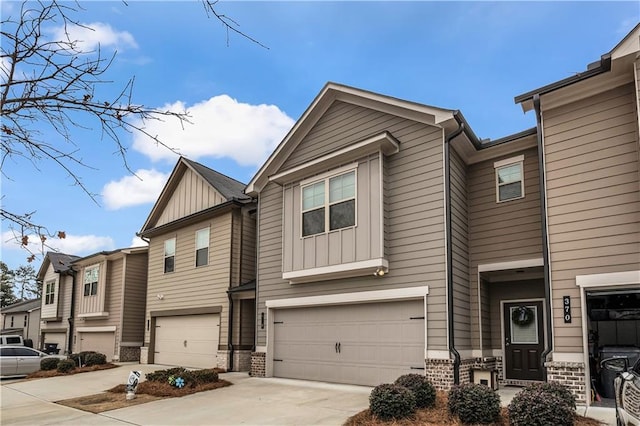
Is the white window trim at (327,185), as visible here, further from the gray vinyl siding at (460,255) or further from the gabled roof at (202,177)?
the gabled roof at (202,177)

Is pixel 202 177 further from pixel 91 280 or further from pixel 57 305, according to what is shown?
pixel 57 305

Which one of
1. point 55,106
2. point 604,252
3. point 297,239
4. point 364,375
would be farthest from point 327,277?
point 55,106

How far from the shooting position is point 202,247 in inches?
727

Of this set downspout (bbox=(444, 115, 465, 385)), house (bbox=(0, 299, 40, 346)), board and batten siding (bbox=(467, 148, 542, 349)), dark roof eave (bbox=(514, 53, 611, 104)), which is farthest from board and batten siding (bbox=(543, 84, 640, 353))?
house (bbox=(0, 299, 40, 346))

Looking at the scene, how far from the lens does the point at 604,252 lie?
29.7ft

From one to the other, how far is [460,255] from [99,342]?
1874 cm

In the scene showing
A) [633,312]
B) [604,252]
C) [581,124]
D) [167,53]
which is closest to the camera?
[167,53]

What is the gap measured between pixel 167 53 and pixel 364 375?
927 centimetres

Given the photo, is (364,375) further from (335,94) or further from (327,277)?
(335,94)

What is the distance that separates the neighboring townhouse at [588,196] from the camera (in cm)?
891

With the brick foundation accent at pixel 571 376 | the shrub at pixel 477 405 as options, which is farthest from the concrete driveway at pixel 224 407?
the brick foundation accent at pixel 571 376

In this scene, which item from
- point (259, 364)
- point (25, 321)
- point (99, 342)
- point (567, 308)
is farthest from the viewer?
point (25, 321)

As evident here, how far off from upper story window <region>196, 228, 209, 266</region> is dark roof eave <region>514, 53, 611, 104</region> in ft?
38.9

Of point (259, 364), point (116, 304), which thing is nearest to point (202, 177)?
point (259, 364)
